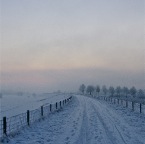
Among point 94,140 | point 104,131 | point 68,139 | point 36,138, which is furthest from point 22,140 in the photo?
point 104,131

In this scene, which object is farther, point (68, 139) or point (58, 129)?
point (58, 129)

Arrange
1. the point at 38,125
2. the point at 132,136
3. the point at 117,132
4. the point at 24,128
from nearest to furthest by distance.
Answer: the point at 132,136 < the point at 117,132 < the point at 24,128 < the point at 38,125

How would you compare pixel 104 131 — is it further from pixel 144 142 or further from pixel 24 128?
pixel 24 128

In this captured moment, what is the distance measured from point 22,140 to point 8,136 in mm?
1076

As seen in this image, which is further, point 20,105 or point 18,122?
point 20,105

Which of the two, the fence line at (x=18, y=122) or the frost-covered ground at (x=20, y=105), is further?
the frost-covered ground at (x=20, y=105)

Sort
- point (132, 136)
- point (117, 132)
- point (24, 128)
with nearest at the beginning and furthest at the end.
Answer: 1. point (132, 136)
2. point (117, 132)
3. point (24, 128)

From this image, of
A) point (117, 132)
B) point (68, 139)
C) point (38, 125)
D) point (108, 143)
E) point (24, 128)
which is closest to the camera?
point (108, 143)

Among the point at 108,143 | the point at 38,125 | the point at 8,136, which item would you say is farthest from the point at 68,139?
the point at 38,125

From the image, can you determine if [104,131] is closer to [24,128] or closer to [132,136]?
[132,136]

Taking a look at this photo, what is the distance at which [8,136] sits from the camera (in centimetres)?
1727

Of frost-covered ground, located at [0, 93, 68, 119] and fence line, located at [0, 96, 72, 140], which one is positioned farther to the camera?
frost-covered ground, located at [0, 93, 68, 119]

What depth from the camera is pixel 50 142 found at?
630 inches

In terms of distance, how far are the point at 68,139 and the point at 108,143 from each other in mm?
2620
